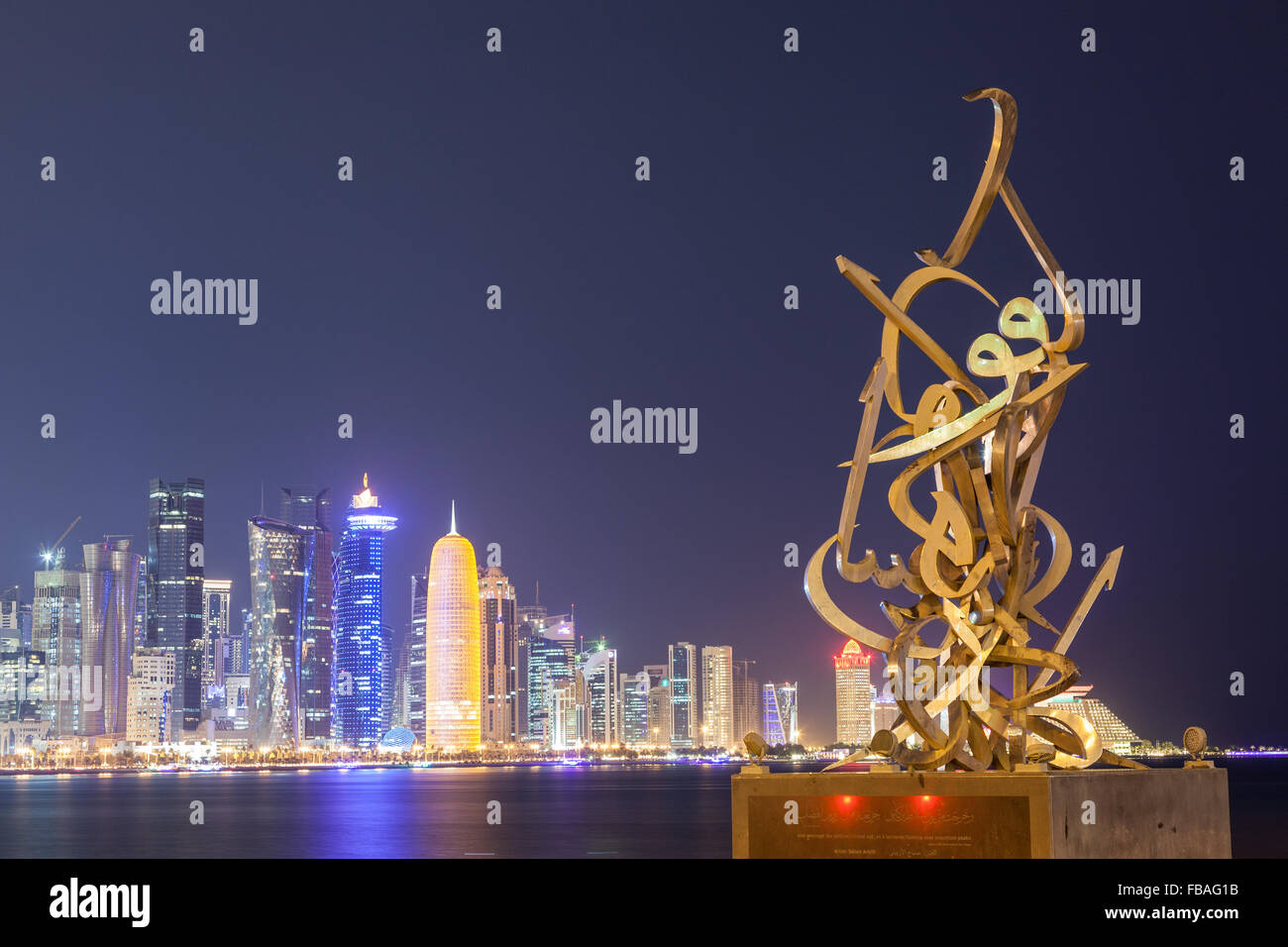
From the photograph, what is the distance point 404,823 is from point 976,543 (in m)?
63.9

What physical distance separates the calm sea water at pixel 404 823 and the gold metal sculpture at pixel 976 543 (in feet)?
123

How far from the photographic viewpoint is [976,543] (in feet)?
70.5

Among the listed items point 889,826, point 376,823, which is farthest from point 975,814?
point 376,823

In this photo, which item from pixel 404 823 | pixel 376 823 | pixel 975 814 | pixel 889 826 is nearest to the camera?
pixel 975 814

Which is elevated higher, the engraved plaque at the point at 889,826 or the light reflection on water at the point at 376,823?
the engraved plaque at the point at 889,826

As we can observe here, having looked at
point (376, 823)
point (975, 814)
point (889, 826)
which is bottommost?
point (376, 823)

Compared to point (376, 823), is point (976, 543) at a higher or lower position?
higher

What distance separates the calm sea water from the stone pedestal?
3777 centimetres

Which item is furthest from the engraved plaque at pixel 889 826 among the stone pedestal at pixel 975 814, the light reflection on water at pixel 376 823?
the light reflection on water at pixel 376 823

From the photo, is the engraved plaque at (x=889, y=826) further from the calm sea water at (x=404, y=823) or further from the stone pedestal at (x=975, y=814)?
the calm sea water at (x=404, y=823)

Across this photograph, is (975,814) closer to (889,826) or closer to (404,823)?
(889,826)

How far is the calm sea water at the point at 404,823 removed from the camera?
63344 mm

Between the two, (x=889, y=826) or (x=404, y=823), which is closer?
(x=889, y=826)
